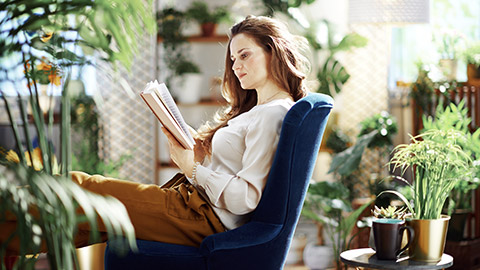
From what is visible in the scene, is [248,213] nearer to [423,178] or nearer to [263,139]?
[263,139]

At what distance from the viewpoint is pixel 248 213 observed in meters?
2.08

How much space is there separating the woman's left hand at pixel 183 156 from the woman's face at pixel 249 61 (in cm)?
34

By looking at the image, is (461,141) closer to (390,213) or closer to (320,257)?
(390,213)

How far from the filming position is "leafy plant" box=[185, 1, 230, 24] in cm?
497

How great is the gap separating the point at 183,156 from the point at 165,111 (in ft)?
0.61

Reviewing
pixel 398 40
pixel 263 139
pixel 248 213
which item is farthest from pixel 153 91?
pixel 398 40

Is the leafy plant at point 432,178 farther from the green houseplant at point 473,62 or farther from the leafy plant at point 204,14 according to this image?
the leafy plant at point 204,14

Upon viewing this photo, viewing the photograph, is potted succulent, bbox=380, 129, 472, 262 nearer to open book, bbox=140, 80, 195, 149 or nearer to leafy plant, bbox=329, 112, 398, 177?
open book, bbox=140, 80, 195, 149

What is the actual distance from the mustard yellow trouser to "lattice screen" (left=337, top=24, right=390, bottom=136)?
3593mm

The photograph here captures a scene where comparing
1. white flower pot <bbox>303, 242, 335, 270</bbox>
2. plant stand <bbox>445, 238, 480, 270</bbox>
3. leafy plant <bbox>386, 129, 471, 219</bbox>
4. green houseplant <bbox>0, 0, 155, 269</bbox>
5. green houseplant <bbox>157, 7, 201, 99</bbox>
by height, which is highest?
green houseplant <bbox>157, 7, 201, 99</bbox>

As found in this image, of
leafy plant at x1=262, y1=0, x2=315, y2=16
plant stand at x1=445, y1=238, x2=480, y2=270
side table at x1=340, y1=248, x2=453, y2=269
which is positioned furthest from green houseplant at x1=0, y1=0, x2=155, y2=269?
leafy plant at x1=262, y1=0, x2=315, y2=16

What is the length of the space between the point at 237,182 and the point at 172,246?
28 cm

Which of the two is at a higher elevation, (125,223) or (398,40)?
(398,40)

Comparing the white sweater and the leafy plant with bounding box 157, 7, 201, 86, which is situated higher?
the leafy plant with bounding box 157, 7, 201, 86
